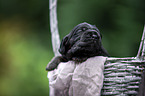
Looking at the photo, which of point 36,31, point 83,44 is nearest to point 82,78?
point 83,44

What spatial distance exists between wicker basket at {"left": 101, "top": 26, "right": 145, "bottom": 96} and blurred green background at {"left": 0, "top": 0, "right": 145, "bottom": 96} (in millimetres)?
578

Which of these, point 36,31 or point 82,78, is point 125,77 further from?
point 36,31

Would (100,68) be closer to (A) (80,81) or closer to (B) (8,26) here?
(A) (80,81)

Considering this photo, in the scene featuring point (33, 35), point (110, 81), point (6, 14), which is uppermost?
point (6, 14)

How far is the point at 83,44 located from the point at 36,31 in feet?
2.52

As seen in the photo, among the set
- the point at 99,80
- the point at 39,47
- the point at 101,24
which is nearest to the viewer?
the point at 99,80

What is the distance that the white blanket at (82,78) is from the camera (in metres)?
0.52

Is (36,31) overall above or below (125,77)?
above

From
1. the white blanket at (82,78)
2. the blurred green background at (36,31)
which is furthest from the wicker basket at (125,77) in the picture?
the blurred green background at (36,31)

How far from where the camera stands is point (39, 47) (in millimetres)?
1253

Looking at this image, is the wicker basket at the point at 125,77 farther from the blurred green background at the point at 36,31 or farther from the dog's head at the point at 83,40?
the blurred green background at the point at 36,31

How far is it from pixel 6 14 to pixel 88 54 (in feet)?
2.91

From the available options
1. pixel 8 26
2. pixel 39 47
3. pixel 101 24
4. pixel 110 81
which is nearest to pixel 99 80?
pixel 110 81

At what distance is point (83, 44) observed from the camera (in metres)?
0.55
